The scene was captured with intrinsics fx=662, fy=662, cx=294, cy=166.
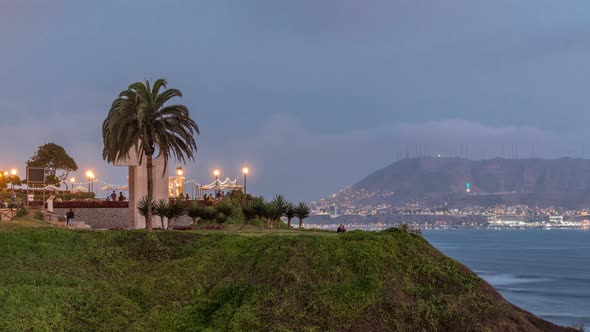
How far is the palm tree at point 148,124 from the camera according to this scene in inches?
1535

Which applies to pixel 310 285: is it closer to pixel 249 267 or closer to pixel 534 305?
pixel 249 267

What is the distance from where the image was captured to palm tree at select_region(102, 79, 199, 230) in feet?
128

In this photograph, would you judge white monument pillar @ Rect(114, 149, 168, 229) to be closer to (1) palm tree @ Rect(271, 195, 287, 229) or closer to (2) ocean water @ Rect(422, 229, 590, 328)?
(1) palm tree @ Rect(271, 195, 287, 229)

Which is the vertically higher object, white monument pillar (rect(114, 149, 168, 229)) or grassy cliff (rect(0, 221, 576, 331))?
→ white monument pillar (rect(114, 149, 168, 229))

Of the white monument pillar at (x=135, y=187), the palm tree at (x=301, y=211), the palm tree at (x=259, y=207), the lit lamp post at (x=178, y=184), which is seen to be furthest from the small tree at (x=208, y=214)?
the lit lamp post at (x=178, y=184)

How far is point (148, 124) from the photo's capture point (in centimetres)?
3928

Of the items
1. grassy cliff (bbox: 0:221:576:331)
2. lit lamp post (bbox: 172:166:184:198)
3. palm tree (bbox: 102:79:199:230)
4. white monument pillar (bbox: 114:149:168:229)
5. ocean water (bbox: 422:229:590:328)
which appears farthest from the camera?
lit lamp post (bbox: 172:166:184:198)

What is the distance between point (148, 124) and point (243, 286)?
56.2 ft

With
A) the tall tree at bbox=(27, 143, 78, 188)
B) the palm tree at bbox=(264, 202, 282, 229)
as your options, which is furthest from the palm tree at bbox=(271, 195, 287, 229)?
the tall tree at bbox=(27, 143, 78, 188)

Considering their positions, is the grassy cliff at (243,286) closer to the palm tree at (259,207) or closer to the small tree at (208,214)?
the palm tree at (259,207)

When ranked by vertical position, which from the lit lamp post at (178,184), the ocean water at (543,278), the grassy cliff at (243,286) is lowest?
the ocean water at (543,278)

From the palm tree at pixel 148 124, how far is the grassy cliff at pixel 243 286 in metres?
9.97

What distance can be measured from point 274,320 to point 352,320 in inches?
109

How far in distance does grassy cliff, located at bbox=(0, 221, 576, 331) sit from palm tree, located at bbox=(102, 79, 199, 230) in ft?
32.7
